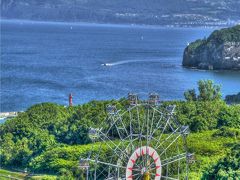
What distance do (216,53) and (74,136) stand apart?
6363 cm

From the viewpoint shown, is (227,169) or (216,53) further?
(216,53)

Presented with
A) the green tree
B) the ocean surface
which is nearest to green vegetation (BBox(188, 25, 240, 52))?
the ocean surface

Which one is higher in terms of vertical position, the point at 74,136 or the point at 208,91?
the point at 208,91

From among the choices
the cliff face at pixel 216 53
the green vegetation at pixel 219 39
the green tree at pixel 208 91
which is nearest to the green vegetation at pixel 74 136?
the green tree at pixel 208 91

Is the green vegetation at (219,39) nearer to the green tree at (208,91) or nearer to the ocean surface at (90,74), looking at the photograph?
the ocean surface at (90,74)

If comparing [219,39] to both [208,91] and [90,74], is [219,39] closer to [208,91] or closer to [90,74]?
[90,74]

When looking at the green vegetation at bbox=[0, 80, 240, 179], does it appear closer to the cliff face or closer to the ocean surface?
the ocean surface

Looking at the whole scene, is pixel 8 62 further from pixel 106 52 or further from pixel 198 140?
pixel 198 140

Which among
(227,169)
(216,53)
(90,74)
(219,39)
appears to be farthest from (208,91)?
(219,39)

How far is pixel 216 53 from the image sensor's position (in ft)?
331

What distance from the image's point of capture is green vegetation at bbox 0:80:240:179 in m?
33.7

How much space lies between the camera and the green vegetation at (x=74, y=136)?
33650 mm

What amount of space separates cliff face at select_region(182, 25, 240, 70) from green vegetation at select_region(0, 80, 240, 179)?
54665 millimetres

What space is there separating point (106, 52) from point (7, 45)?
22.0 meters
